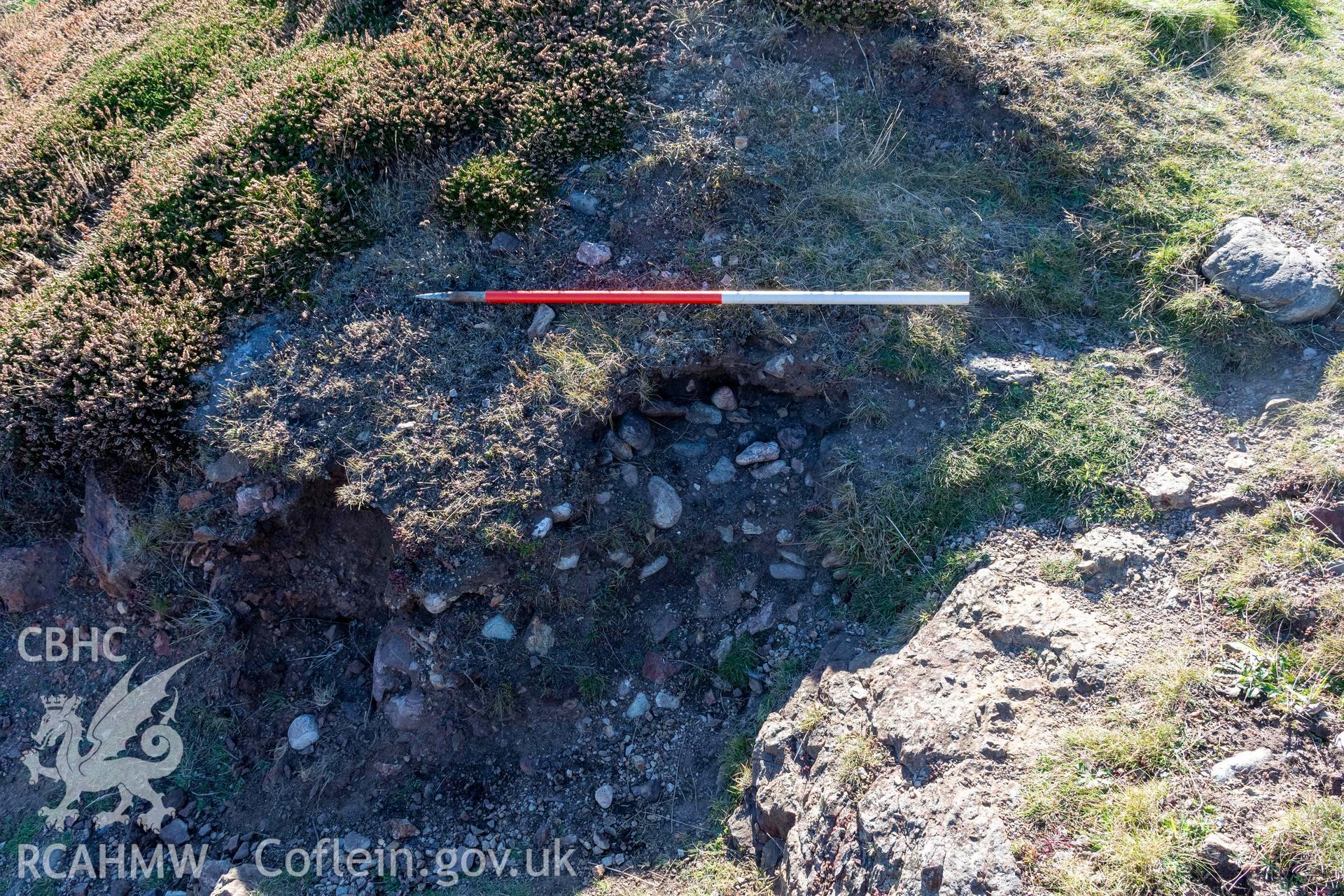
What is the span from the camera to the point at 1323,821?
324 cm

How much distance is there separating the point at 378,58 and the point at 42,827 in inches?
228

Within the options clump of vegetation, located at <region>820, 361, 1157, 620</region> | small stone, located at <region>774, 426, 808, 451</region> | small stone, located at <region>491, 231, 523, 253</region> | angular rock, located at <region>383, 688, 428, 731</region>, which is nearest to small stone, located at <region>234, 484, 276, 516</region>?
angular rock, located at <region>383, 688, 428, 731</region>

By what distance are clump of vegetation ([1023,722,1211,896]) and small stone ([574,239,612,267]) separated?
13.2ft

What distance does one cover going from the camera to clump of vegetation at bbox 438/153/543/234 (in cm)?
579

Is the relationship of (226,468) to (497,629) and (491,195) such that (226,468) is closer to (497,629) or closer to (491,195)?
(497,629)

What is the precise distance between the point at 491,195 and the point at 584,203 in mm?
655

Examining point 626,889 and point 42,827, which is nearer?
point 626,889

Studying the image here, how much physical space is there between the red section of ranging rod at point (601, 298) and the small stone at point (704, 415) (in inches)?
27.3

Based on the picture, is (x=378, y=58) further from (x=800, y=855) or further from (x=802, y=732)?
(x=800, y=855)

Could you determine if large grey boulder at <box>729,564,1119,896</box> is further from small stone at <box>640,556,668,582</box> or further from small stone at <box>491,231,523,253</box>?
small stone at <box>491,231,523,253</box>

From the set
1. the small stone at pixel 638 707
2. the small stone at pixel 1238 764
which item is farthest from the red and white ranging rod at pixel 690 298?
the small stone at pixel 1238 764

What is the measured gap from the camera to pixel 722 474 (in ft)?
17.4

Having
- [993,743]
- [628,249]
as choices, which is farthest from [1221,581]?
[628,249]

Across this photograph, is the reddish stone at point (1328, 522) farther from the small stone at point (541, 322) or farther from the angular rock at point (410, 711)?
the angular rock at point (410, 711)
